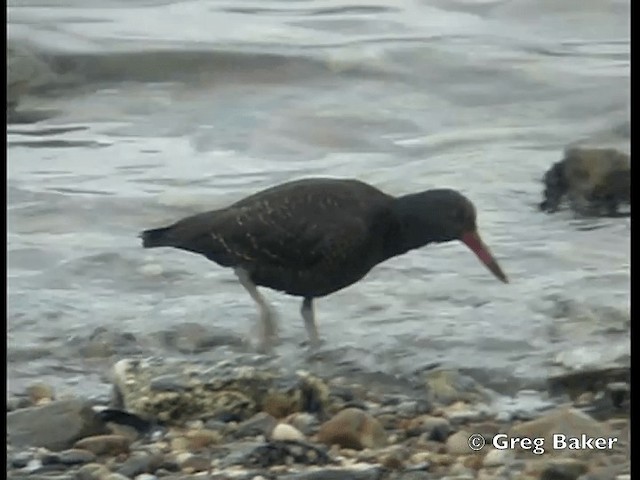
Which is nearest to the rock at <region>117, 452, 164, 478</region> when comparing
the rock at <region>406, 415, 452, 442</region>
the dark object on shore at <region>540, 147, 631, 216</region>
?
the rock at <region>406, 415, 452, 442</region>

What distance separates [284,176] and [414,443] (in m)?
0.40

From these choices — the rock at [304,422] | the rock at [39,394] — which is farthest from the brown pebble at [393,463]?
the rock at [39,394]

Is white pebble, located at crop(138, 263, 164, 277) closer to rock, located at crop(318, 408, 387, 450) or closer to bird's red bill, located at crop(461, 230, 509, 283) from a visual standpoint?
rock, located at crop(318, 408, 387, 450)

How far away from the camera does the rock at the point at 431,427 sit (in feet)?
6.50

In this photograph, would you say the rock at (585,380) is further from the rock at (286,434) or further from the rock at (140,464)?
the rock at (140,464)

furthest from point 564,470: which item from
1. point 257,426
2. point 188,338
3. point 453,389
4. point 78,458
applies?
point 78,458

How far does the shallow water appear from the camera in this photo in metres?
2.02

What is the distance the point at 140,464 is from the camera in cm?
195

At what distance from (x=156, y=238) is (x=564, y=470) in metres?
0.62

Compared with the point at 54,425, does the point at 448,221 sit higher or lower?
higher

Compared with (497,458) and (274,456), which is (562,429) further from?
(274,456)

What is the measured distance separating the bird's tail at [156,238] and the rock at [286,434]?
0.29 metres

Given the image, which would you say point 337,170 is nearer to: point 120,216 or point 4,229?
point 120,216
